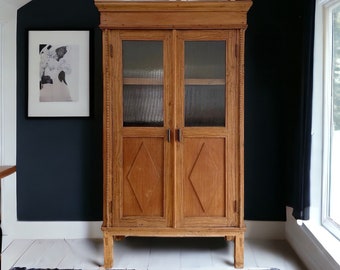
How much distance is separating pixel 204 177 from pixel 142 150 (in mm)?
465

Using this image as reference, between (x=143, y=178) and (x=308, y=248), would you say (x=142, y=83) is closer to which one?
(x=143, y=178)

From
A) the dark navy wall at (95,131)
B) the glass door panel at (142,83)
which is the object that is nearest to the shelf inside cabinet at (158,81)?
the glass door panel at (142,83)

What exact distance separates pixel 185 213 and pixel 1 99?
1.81 meters

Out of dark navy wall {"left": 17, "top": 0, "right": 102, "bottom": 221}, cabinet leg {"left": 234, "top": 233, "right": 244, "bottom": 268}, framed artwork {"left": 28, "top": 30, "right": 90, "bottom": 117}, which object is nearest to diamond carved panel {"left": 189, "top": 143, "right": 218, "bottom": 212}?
cabinet leg {"left": 234, "top": 233, "right": 244, "bottom": 268}

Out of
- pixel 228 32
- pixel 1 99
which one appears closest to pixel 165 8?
pixel 228 32

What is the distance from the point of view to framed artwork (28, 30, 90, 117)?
304cm

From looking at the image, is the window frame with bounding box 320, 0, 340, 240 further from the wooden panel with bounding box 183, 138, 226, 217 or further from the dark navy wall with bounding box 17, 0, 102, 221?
the dark navy wall with bounding box 17, 0, 102, 221

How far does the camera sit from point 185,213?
2535 mm

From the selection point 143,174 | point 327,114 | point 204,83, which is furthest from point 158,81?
point 327,114

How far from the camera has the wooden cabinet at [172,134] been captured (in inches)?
98.3

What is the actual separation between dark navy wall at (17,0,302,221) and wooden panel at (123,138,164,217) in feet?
2.12

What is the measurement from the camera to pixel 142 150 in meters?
2.54

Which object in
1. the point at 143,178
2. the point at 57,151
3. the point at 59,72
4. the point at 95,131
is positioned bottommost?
the point at 143,178

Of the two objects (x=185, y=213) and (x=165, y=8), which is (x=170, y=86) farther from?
(x=185, y=213)
